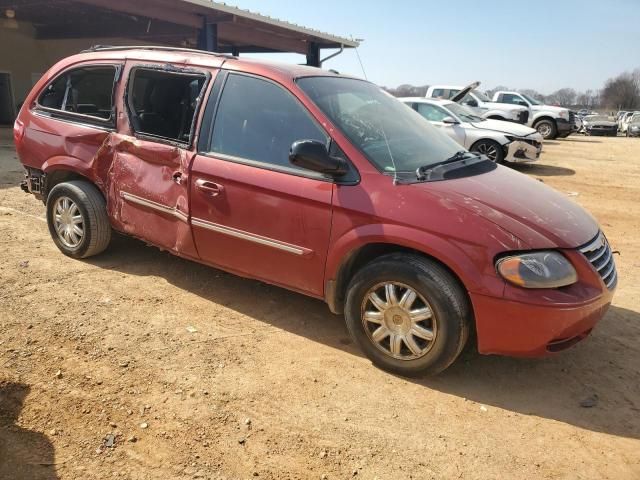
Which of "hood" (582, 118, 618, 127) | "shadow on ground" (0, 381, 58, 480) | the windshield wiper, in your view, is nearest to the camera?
"shadow on ground" (0, 381, 58, 480)

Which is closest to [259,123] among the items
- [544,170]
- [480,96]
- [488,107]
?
[544,170]

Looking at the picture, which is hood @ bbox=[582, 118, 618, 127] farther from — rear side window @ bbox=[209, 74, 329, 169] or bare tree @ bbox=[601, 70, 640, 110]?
bare tree @ bbox=[601, 70, 640, 110]

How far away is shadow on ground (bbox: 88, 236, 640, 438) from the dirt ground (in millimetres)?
12

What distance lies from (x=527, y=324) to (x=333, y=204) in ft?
4.31

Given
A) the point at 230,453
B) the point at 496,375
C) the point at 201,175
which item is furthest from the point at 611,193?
the point at 230,453

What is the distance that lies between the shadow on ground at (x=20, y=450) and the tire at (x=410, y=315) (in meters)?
1.80

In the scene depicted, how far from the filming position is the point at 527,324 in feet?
9.28

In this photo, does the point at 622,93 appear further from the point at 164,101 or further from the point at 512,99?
the point at 164,101

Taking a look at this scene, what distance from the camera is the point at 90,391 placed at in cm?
294

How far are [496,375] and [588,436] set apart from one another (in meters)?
0.66

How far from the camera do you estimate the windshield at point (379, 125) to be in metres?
3.41

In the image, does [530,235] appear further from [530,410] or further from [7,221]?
[7,221]

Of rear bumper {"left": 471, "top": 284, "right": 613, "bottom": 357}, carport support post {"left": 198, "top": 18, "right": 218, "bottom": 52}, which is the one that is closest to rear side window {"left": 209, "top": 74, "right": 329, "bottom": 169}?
rear bumper {"left": 471, "top": 284, "right": 613, "bottom": 357}

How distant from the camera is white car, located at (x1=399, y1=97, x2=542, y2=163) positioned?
36.6ft
